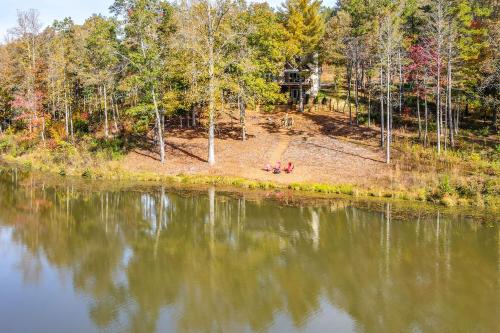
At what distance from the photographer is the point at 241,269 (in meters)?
17.0

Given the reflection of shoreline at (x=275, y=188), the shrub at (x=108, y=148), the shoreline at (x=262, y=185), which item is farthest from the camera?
the shrub at (x=108, y=148)

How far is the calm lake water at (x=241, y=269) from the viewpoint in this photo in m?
12.9

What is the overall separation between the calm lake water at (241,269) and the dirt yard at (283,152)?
882 centimetres

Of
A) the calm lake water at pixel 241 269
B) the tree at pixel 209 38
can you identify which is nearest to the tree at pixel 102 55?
the tree at pixel 209 38

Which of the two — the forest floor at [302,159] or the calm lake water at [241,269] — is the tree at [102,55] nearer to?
the forest floor at [302,159]

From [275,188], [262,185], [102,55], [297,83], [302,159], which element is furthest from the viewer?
[297,83]

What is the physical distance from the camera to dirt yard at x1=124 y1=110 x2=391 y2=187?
36219mm

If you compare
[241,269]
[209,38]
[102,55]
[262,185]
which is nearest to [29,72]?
[102,55]

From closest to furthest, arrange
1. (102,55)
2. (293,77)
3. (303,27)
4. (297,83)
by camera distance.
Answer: (102,55) < (303,27) < (297,83) < (293,77)

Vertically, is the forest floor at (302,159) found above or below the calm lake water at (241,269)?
above

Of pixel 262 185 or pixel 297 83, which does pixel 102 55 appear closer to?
pixel 262 185

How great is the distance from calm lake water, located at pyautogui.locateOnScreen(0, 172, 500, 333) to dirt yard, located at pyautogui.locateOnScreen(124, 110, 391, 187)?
882cm

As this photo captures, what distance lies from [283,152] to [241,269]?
26.6 metres

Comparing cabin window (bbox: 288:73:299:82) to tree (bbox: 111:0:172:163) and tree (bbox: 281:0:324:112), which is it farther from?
tree (bbox: 111:0:172:163)
